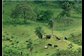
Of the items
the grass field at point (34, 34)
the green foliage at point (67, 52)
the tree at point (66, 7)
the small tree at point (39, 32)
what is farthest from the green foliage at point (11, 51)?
the tree at point (66, 7)

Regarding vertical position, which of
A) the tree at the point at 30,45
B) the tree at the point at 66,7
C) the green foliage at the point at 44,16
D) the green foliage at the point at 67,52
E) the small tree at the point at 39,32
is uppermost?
the tree at the point at 66,7

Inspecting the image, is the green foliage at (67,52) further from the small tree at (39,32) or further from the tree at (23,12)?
the tree at (23,12)

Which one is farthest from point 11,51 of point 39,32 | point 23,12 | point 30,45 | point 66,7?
point 66,7

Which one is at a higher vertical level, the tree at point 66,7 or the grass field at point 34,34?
the tree at point 66,7

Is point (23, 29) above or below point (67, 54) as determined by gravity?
above

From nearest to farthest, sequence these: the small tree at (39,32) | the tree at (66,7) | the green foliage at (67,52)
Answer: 1. the green foliage at (67,52)
2. the small tree at (39,32)
3. the tree at (66,7)

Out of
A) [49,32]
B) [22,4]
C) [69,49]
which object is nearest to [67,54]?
[69,49]

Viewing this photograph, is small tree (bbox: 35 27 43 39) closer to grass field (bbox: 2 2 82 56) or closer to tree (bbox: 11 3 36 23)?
grass field (bbox: 2 2 82 56)

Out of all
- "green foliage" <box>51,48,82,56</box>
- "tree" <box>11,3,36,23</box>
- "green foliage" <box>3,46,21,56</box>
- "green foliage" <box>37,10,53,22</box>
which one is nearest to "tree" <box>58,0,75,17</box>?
"green foliage" <box>37,10,53,22</box>

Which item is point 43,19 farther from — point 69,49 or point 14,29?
point 69,49
